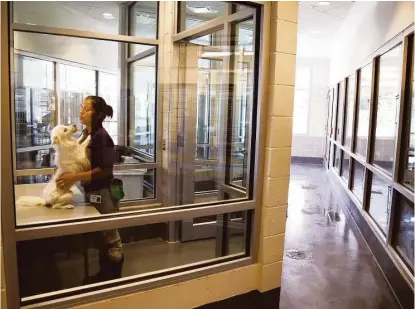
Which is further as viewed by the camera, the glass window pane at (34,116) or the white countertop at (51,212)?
the glass window pane at (34,116)

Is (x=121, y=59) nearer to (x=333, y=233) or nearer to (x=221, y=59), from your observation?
(x=221, y=59)

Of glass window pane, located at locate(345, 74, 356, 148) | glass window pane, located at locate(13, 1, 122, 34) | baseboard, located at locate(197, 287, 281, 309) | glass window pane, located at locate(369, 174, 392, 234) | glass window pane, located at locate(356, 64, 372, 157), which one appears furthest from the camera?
glass window pane, located at locate(345, 74, 356, 148)

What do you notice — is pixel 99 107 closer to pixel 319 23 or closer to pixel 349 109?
pixel 349 109

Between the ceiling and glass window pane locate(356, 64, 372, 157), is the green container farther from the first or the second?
the ceiling

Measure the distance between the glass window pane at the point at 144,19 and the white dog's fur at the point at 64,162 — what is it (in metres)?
1.95

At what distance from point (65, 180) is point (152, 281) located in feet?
2.97

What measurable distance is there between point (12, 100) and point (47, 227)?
26.2 inches

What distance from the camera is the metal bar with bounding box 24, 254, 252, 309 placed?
6.27 feet

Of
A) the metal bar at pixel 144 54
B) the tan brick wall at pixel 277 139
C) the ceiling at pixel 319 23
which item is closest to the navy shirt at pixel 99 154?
the tan brick wall at pixel 277 139

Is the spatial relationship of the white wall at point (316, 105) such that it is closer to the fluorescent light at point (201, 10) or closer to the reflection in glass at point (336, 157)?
the reflection in glass at point (336, 157)

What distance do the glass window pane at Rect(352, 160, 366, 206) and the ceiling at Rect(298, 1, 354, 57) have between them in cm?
258

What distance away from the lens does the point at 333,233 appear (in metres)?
4.57

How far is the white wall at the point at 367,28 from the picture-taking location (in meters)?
3.44

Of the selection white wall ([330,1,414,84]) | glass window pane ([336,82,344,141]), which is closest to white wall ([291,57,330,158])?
white wall ([330,1,414,84])
